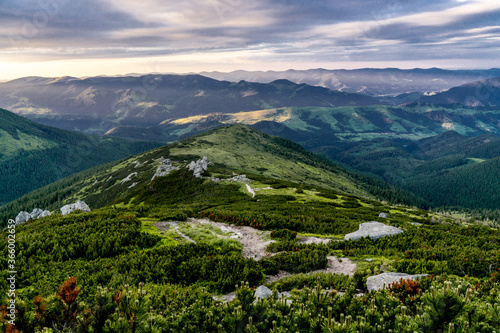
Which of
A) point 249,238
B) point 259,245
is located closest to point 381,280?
point 259,245

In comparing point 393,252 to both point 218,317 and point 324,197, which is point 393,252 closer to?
point 218,317

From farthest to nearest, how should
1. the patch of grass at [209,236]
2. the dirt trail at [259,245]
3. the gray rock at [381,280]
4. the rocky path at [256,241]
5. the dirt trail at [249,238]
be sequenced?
the patch of grass at [209,236], the dirt trail at [249,238], the rocky path at [256,241], the dirt trail at [259,245], the gray rock at [381,280]

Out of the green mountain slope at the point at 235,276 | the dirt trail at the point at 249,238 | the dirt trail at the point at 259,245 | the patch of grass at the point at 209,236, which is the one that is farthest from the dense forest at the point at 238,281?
the dirt trail at the point at 249,238

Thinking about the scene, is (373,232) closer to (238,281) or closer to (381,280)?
(381,280)

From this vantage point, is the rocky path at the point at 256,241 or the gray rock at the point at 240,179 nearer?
the rocky path at the point at 256,241

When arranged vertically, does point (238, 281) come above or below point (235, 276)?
below

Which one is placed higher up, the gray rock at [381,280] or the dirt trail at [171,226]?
the gray rock at [381,280]

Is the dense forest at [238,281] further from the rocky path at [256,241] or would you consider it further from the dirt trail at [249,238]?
the dirt trail at [249,238]

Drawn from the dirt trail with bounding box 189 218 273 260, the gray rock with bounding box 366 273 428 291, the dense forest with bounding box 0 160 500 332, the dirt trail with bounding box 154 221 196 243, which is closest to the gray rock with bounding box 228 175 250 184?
the dense forest with bounding box 0 160 500 332

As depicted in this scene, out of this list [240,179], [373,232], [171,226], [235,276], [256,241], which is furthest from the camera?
[240,179]

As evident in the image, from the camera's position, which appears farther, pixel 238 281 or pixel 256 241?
pixel 256 241

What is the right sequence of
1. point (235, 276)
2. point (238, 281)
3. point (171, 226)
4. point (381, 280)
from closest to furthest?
1. point (381, 280)
2. point (238, 281)
3. point (235, 276)
4. point (171, 226)

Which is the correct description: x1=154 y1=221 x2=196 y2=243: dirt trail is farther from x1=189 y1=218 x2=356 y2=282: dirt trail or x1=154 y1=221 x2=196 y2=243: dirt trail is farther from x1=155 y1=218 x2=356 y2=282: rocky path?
x1=189 y1=218 x2=356 y2=282: dirt trail
